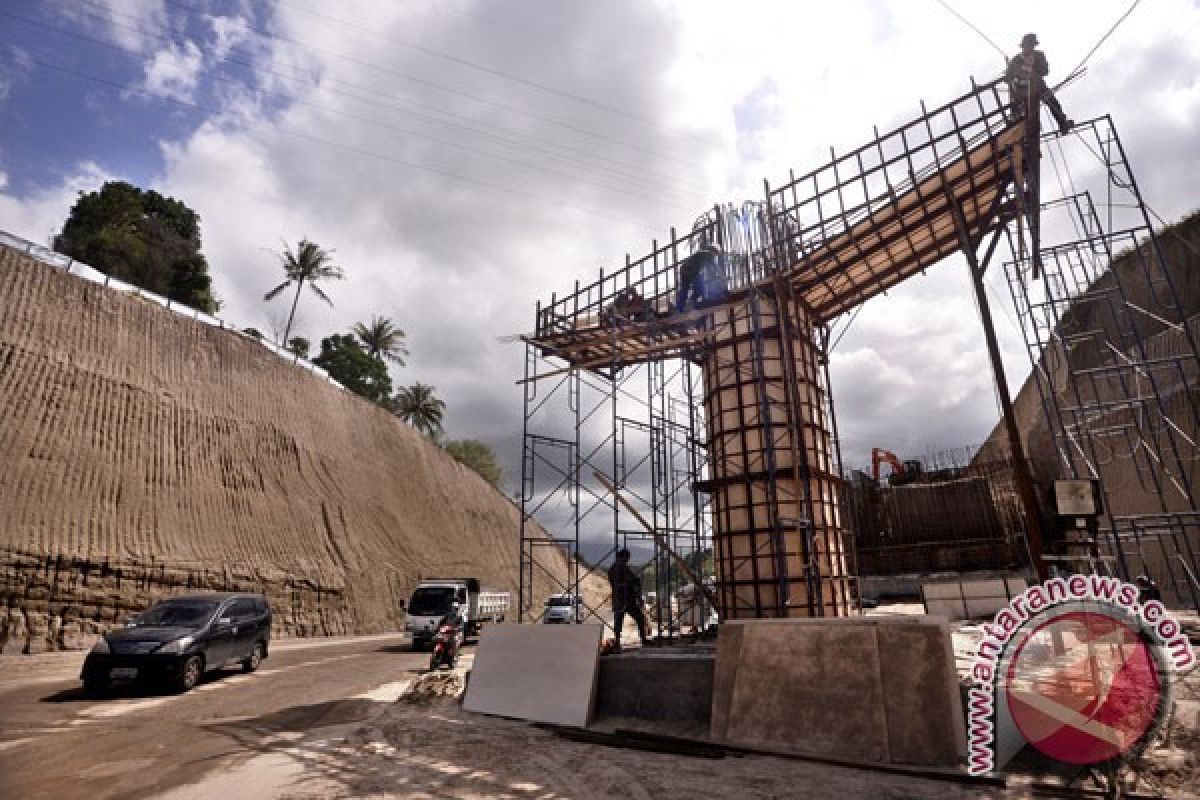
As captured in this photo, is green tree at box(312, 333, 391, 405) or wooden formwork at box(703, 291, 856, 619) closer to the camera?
wooden formwork at box(703, 291, 856, 619)

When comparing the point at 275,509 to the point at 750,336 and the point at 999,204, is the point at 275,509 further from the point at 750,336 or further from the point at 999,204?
the point at 999,204

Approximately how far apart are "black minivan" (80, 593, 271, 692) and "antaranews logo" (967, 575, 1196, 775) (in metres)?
12.7

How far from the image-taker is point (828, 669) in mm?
6531

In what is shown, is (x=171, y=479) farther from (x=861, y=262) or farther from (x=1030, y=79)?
(x=1030, y=79)

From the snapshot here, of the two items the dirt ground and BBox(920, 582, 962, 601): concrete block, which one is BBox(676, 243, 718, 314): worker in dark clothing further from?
BBox(920, 582, 962, 601): concrete block

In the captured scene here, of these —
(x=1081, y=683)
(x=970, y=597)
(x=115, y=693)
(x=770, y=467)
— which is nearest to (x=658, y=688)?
(x=1081, y=683)

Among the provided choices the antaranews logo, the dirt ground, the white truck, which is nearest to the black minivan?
the dirt ground

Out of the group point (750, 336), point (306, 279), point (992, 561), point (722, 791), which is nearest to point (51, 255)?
point (306, 279)

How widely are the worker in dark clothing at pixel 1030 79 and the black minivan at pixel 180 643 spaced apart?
19.1 meters

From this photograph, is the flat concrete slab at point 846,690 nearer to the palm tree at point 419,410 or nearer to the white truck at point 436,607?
the white truck at point 436,607

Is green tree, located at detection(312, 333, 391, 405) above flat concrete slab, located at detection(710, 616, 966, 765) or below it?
above

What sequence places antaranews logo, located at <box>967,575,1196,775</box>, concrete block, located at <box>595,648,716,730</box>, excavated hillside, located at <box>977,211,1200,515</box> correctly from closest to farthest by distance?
antaranews logo, located at <box>967,575,1196,775</box> < concrete block, located at <box>595,648,716,730</box> < excavated hillside, located at <box>977,211,1200,515</box>

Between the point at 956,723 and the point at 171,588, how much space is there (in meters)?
26.3

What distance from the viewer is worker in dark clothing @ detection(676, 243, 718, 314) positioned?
1516 cm
